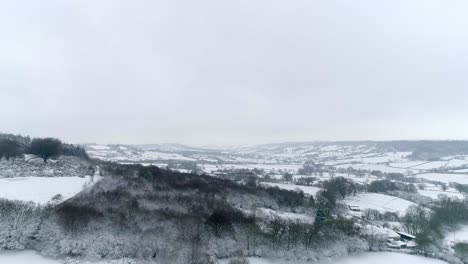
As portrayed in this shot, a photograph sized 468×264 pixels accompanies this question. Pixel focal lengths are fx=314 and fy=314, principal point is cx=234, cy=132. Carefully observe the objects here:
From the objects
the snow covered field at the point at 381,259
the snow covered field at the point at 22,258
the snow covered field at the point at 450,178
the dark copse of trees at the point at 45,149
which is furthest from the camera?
the snow covered field at the point at 450,178

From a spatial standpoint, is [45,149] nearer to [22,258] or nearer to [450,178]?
[22,258]

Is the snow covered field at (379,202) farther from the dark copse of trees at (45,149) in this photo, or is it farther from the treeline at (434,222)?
the dark copse of trees at (45,149)

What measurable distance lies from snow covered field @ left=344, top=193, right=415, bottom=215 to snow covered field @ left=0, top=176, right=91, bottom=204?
5377 cm

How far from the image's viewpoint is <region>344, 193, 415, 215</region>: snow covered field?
65062 mm

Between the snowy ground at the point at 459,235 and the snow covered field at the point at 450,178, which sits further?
the snow covered field at the point at 450,178

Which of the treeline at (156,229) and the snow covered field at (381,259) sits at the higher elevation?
the treeline at (156,229)

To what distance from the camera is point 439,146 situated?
7835 inches

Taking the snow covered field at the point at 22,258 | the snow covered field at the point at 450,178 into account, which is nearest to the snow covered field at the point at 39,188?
the snow covered field at the point at 22,258

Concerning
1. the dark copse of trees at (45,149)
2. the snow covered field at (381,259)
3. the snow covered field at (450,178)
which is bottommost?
the snow covered field at (381,259)

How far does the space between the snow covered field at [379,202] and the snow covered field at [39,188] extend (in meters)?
53.8

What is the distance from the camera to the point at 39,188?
40.0 metres

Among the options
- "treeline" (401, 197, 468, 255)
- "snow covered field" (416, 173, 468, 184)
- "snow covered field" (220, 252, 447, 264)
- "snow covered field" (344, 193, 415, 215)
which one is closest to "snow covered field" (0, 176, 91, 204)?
"snow covered field" (220, 252, 447, 264)

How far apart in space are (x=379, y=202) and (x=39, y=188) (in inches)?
2614

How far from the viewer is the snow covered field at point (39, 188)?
36.5 metres
